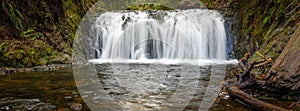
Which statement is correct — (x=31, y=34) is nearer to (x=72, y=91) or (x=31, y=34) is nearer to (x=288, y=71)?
(x=72, y=91)

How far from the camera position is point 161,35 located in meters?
13.6

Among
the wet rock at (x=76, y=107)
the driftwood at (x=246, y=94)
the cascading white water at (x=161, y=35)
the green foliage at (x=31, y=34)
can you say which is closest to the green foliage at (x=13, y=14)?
the green foliage at (x=31, y=34)

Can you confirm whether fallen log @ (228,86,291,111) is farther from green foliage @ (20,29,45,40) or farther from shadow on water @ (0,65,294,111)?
green foliage @ (20,29,45,40)

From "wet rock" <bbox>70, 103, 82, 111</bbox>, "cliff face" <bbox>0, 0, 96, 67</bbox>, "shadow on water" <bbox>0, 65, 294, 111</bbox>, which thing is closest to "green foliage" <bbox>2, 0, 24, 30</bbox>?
"cliff face" <bbox>0, 0, 96, 67</bbox>

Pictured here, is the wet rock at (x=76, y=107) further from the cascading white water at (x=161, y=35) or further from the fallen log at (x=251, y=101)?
the cascading white water at (x=161, y=35)

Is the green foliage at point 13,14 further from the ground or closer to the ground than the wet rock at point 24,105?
further from the ground

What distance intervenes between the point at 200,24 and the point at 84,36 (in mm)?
5768

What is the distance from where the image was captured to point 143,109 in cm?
395

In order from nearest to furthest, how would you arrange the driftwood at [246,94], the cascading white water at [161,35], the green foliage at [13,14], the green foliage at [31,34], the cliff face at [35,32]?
the driftwood at [246,94] < the cliff face at [35,32] < the green foliage at [13,14] < the green foliage at [31,34] < the cascading white water at [161,35]

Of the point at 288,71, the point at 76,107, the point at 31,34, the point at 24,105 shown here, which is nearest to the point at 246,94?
the point at 288,71

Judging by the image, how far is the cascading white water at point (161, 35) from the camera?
41.7 ft

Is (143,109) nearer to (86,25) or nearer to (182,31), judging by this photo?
(182,31)

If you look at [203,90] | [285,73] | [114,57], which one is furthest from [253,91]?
[114,57]

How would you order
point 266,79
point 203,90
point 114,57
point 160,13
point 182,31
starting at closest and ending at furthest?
point 266,79 < point 203,90 < point 114,57 < point 182,31 < point 160,13
